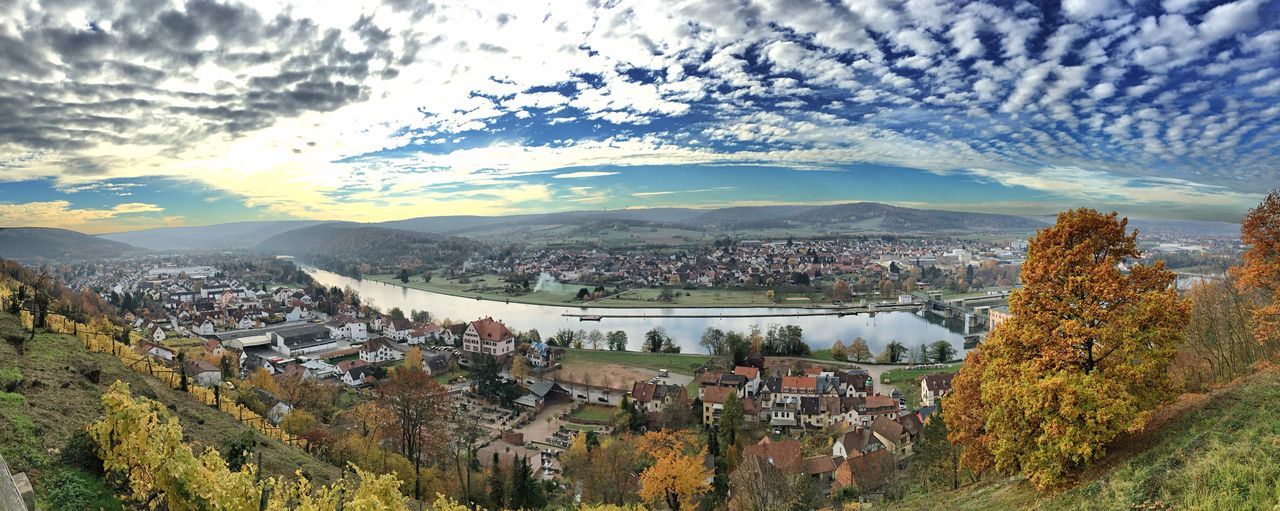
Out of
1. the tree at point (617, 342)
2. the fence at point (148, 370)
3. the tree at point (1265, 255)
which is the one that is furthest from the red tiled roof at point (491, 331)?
the tree at point (1265, 255)

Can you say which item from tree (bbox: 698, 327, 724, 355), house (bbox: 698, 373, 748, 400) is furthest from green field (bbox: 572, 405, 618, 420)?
tree (bbox: 698, 327, 724, 355)

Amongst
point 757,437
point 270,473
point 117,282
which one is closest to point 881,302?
point 757,437

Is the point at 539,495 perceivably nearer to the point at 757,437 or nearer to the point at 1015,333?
the point at 757,437

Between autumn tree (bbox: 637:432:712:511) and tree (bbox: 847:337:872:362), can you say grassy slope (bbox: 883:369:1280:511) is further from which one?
tree (bbox: 847:337:872:362)

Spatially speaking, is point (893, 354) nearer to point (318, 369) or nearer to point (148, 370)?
point (318, 369)

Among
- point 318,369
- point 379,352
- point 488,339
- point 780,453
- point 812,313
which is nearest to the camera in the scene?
point 780,453

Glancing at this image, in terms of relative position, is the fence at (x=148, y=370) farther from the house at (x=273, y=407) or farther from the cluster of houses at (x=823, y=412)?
the cluster of houses at (x=823, y=412)

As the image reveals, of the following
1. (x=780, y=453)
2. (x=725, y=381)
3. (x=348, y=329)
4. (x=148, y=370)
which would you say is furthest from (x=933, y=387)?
(x=348, y=329)
